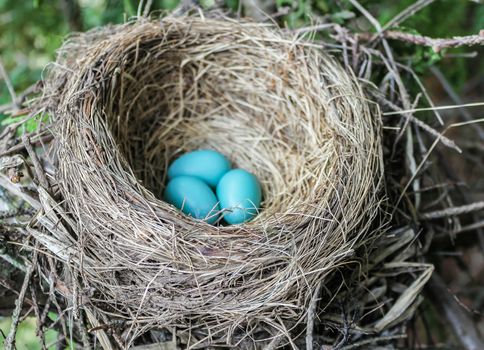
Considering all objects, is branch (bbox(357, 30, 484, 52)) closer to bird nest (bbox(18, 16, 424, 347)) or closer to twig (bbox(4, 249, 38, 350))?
bird nest (bbox(18, 16, 424, 347))

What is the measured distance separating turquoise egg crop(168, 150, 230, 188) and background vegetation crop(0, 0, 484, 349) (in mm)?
488

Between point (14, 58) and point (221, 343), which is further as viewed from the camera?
point (14, 58)

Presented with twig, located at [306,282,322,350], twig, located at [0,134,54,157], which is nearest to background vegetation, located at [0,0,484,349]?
twig, located at [0,134,54,157]

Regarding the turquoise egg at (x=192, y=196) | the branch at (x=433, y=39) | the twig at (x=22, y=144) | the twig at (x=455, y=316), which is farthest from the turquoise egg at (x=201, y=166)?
the twig at (x=455, y=316)

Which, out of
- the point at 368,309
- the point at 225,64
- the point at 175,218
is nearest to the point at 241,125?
the point at 225,64

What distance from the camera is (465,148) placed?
2584 millimetres

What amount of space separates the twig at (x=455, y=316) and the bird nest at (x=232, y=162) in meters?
0.45

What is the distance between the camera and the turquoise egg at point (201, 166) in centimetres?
196

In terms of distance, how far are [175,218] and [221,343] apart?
1.08ft

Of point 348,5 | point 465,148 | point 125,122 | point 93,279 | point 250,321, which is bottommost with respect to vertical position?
point 465,148

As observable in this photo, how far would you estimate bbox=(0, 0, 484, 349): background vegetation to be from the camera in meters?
2.03

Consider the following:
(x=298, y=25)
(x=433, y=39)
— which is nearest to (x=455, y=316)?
(x=433, y=39)

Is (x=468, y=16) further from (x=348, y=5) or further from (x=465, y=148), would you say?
(x=348, y=5)

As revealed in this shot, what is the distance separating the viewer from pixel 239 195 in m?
1.84
